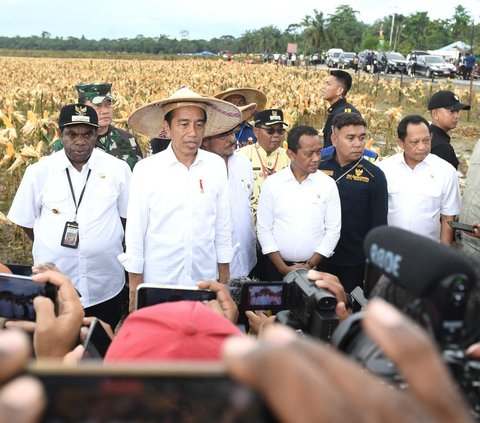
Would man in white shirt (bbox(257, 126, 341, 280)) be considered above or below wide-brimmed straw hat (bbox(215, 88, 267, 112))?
Result: below

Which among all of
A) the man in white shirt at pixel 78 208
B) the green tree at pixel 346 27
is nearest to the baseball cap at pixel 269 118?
the man in white shirt at pixel 78 208

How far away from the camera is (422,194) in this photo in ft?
12.5

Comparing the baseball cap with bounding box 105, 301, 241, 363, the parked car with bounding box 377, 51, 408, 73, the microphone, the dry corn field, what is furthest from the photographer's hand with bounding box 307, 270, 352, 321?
the parked car with bounding box 377, 51, 408, 73

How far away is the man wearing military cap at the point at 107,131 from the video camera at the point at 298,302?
2606mm

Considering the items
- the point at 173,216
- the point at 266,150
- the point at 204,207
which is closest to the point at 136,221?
the point at 173,216

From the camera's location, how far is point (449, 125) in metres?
4.86

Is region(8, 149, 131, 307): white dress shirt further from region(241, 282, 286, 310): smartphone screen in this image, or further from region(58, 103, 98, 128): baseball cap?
region(241, 282, 286, 310): smartphone screen

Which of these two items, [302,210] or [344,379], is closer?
[344,379]

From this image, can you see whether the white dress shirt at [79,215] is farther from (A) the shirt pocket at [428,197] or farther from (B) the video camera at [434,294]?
(B) the video camera at [434,294]

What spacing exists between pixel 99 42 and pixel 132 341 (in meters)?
118

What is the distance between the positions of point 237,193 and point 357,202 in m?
0.78

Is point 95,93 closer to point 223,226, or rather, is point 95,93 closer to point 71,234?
point 71,234

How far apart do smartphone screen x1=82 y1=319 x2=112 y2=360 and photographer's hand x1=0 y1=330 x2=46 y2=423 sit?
1.10m

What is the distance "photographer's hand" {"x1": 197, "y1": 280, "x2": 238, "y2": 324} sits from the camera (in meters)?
2.13
